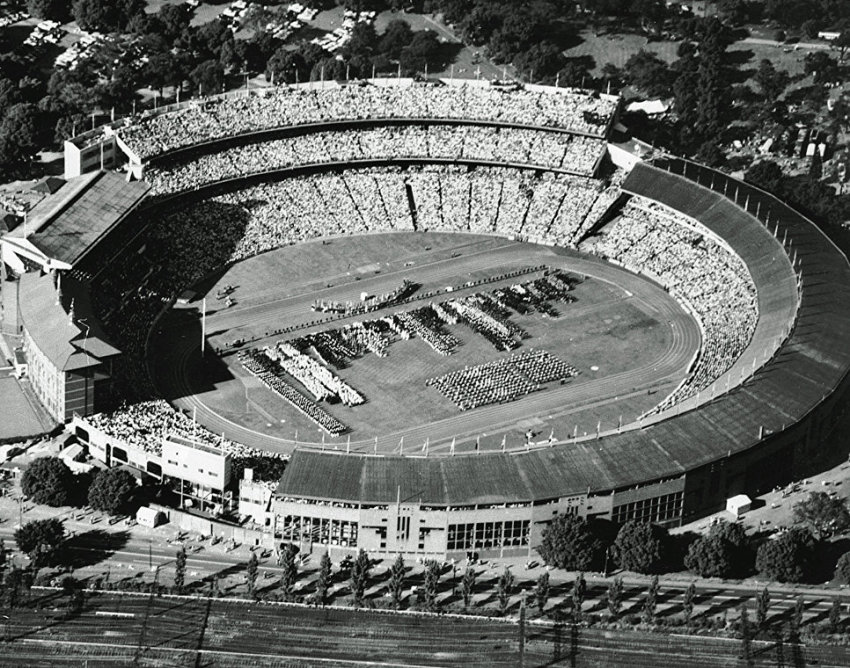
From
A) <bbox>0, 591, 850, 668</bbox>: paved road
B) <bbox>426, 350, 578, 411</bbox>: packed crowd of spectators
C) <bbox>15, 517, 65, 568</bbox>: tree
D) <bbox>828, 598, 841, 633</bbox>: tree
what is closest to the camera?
<bbox>0, 591, 850, 668</bbox>: paved road

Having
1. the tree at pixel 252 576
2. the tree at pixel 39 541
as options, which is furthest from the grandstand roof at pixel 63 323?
the tree at pixel 252 576

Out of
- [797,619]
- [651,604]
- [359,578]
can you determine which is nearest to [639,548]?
[651,604]

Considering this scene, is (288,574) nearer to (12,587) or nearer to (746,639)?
(12,587)

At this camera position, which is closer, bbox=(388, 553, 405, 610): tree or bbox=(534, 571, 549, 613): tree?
bbox=(534, 571, 549, 613): tree

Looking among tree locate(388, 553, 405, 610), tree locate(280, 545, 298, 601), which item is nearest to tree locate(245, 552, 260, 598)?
tree locate(280, 545, 298, 601)

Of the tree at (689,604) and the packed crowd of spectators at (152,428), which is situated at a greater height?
the packed crowd of spectators at (152,428)

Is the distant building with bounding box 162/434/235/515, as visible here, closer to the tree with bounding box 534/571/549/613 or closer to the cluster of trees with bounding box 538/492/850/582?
the cluster of trees with bounding box 538/492/850/582

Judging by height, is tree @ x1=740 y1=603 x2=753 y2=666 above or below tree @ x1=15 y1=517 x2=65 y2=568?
below

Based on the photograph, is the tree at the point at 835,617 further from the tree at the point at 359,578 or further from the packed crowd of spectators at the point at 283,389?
the packed crowd of spectators at the point at 283,389
